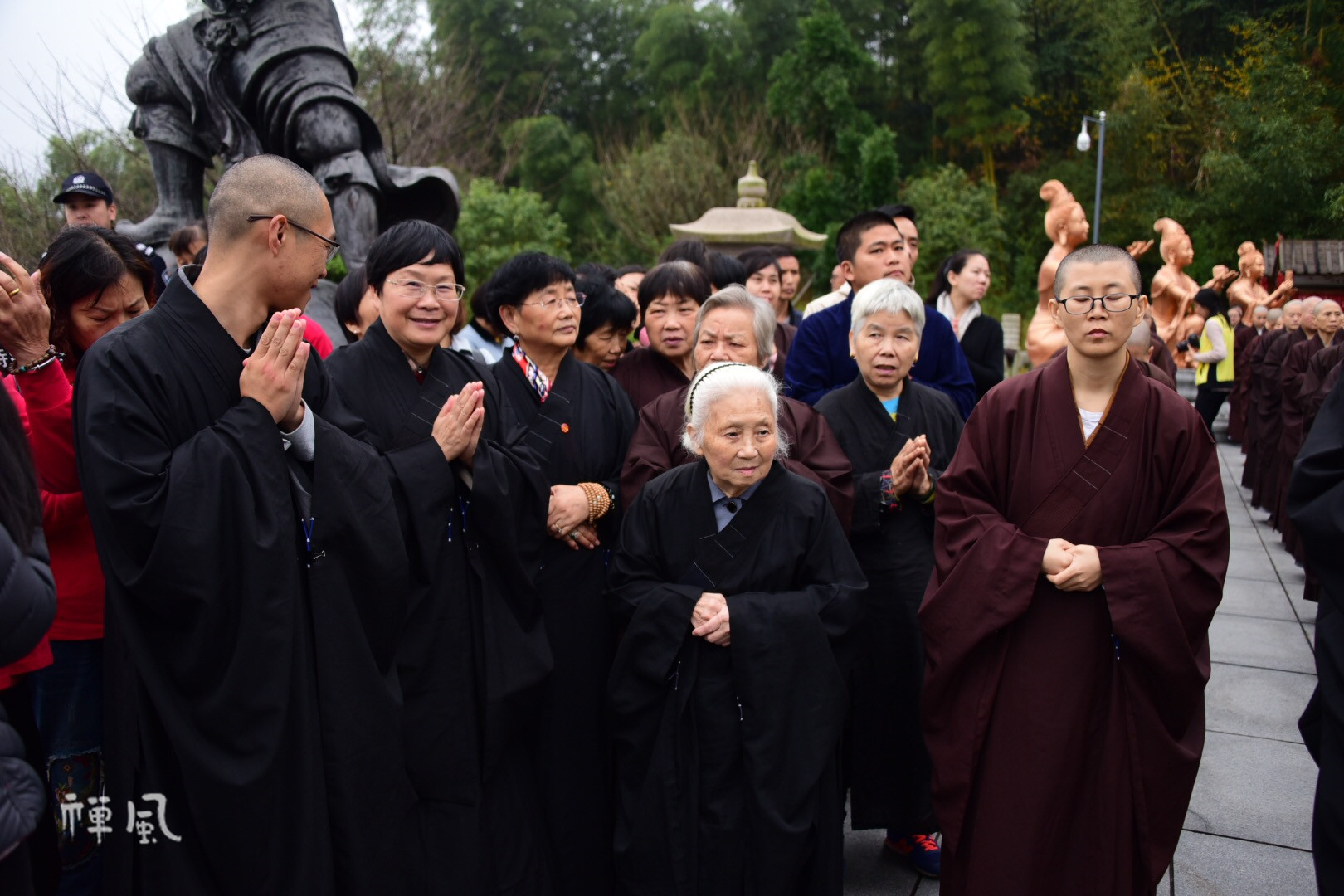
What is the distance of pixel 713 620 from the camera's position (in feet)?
8.48

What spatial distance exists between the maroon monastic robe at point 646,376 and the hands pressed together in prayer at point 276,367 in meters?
1.68

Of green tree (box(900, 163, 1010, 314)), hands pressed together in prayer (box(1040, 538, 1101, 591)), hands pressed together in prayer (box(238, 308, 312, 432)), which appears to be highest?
green tree (box(900, 163, 1010, 314))

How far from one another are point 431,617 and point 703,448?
2.82 feet

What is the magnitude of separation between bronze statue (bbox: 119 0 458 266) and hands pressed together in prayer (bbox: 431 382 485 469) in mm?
3072

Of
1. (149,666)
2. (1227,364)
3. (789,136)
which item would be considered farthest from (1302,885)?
(789,136)

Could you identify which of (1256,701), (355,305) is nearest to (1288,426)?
(1256,701)

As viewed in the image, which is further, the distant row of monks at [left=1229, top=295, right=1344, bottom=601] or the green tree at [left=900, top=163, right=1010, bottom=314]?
the green tree at [left=900, top=163, right=1010, bottom=314]

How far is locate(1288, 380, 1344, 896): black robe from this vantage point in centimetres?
232

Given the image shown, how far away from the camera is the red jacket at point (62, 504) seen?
229cm

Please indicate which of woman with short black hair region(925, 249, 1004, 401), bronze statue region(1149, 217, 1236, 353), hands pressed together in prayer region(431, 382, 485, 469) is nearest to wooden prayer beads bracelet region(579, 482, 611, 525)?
hands pressed together in prayer region(431, 382, 485, 469)

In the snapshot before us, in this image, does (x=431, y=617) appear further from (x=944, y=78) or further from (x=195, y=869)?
(x=944, y=78)

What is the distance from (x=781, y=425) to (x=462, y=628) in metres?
1.20

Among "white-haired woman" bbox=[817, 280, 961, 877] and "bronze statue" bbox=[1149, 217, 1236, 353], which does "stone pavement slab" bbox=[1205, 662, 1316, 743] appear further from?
"bronze statue" bbox=[1149, 217, 1236, 353]

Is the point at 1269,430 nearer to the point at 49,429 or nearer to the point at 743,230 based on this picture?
the point at 743,230
